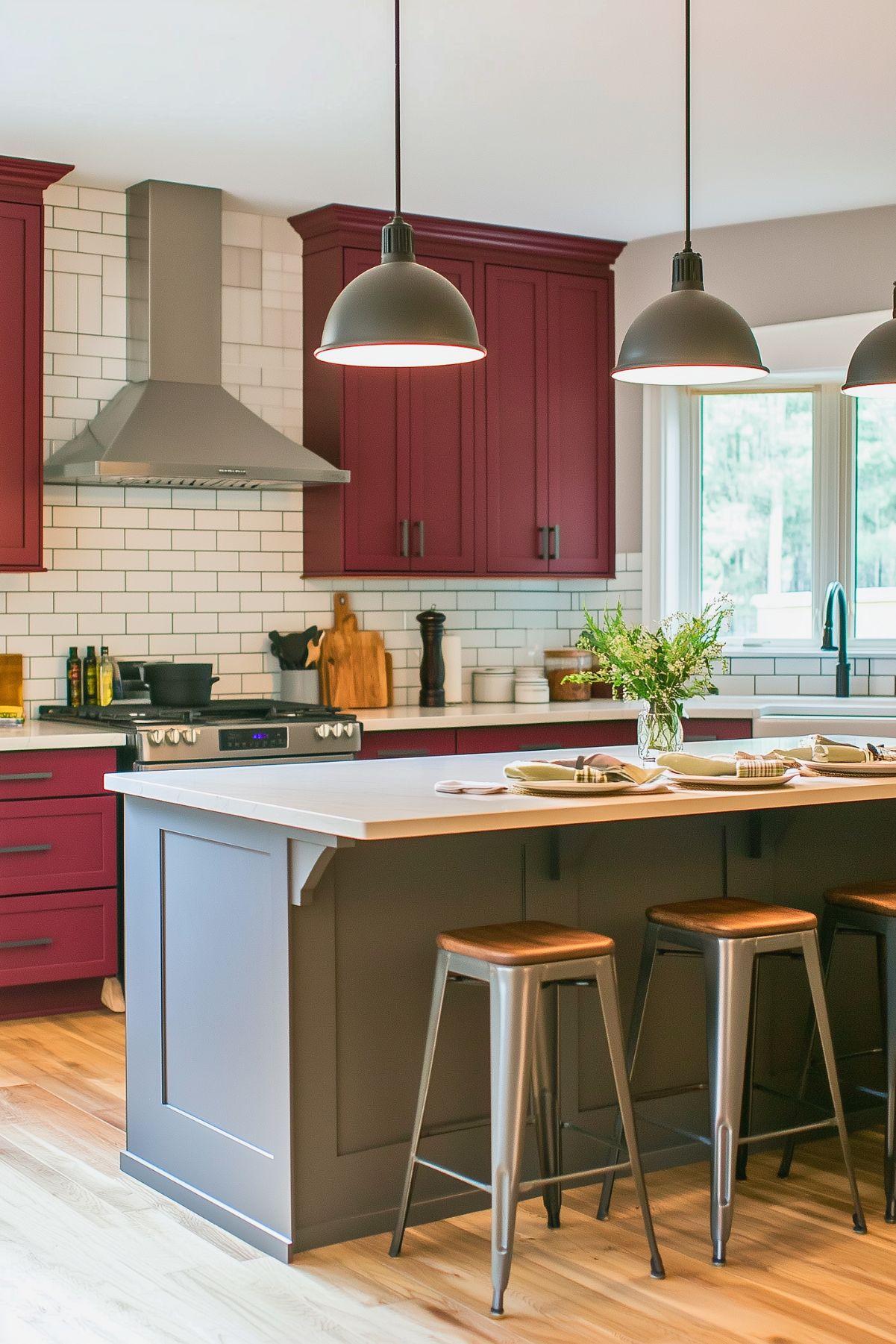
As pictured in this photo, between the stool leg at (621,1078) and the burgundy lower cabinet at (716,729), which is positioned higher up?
the burgundy lower cabinet at (716,729)

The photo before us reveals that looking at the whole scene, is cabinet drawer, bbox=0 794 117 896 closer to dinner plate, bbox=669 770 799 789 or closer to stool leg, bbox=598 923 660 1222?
stool leg, bbox=598 923 660 1222

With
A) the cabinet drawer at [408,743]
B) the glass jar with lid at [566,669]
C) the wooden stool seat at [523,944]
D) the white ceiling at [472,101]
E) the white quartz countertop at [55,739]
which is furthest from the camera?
the glass jar with lid at [566,669]

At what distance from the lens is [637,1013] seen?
127 inches

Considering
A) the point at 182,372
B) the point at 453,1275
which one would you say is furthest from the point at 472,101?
the point at 453,1275

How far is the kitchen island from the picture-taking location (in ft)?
9.77

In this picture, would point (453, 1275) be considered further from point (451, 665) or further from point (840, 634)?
point (840, 634)

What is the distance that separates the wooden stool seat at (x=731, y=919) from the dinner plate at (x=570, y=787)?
0.89ft

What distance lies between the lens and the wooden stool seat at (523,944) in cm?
A: 277

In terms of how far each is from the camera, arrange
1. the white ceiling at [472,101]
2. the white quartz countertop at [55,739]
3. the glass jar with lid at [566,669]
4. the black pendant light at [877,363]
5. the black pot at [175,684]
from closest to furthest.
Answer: the black pendant light at [877,363] < the white ceiling at [472,101] < the white quartz countertop at [55,739] < the black pot at [175,684] < the glass jar with lid at [566,669]

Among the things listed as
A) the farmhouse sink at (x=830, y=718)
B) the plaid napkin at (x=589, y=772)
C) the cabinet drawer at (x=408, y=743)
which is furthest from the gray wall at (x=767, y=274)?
the plaid napkin at (x=589, y=772)

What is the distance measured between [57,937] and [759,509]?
3373mm

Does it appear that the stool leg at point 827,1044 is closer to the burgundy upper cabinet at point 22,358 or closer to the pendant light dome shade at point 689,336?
the pendant light dome shade at point 689,336

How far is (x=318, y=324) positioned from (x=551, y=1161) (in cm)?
375

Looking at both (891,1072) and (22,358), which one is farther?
(22,358)
